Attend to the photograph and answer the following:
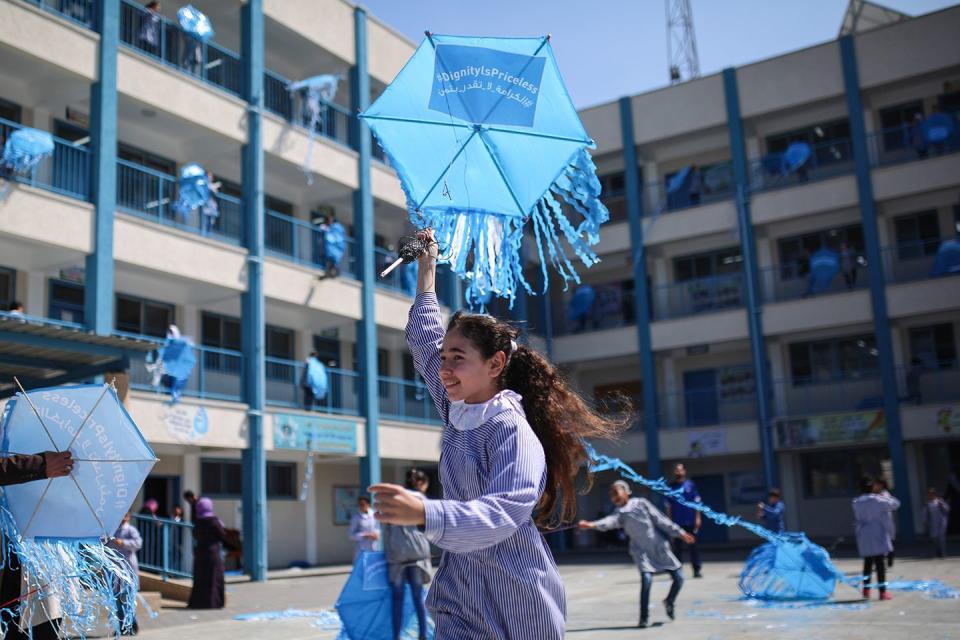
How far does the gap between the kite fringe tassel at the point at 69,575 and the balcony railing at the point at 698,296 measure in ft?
92.8

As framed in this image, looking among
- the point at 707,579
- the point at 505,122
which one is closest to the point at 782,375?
the point at 707,579

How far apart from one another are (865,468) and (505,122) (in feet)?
96.8

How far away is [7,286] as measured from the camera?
2097 centimetres

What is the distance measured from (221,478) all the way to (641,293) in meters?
14.9

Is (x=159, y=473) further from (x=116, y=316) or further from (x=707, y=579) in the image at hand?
(x=707, y=579)

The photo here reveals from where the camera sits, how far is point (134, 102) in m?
22.2

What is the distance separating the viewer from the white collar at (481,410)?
10.4 ft

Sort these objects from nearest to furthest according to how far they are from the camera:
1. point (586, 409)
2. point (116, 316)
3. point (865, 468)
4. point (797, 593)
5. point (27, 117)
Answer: point (586, 409)
point (797, 593)
point (27, 117)
point (116, 316)
point (865, 468)

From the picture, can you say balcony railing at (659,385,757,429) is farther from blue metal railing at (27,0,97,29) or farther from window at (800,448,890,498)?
blue metal railing at (27,0,97,29)

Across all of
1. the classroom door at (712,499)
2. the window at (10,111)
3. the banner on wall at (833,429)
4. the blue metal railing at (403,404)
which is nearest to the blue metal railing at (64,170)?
the window at (10,111)

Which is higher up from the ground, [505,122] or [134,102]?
[134,102]

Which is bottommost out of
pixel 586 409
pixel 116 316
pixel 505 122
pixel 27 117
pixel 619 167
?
pixel 586 409

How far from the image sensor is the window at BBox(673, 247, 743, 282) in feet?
113

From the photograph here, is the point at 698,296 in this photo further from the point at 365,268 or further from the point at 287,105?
the point at 287,105
